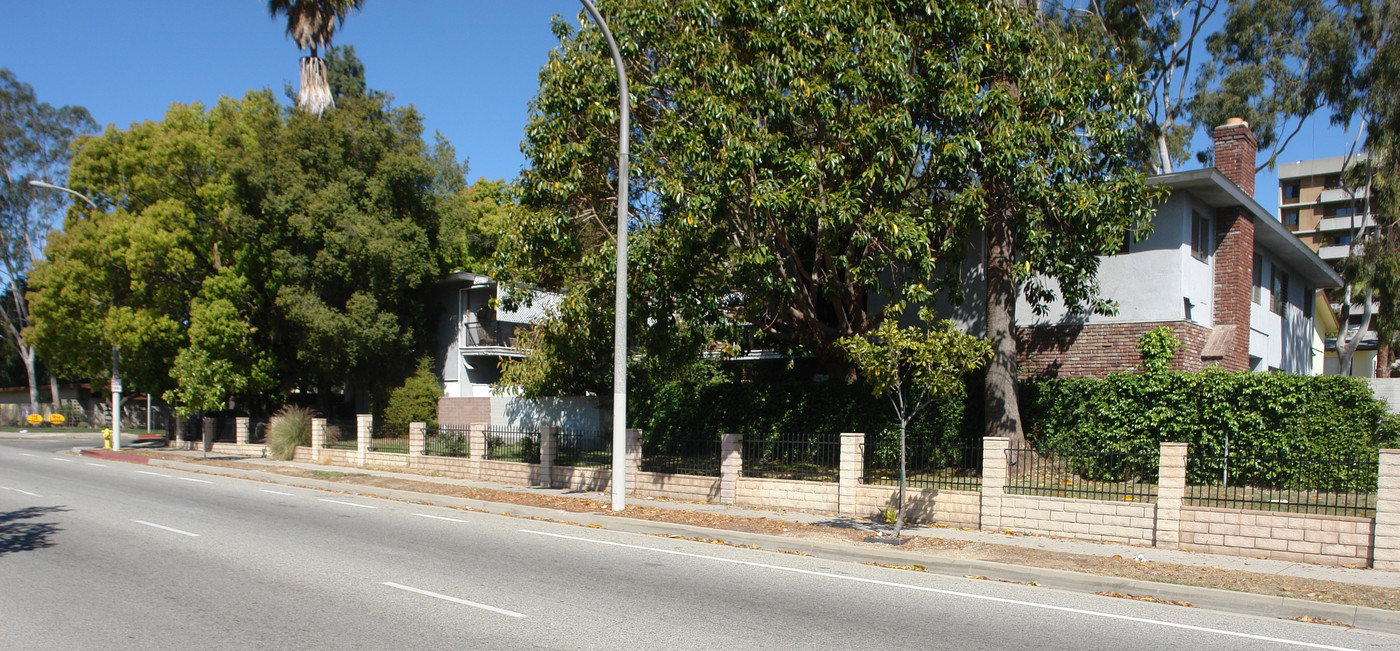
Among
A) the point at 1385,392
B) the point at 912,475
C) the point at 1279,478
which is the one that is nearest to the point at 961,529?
the point at 912,475

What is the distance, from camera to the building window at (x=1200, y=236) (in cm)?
1978

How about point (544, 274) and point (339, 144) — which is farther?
point (339, 144)

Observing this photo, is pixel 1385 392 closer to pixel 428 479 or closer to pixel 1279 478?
pixel 1279 478

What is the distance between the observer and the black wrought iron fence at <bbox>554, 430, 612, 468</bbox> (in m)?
20.0

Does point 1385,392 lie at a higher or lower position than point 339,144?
lower

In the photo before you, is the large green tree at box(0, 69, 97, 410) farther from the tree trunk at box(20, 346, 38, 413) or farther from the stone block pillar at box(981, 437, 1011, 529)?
the stone block pillar at box(981, 437, 1011, 529)

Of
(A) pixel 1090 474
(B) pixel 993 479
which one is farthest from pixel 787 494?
(A) pixel 1090 474

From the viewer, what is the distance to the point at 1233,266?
67.7ft

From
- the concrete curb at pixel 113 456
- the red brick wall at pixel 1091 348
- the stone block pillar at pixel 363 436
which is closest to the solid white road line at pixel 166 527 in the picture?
the stone block pillar at pixel 363 436

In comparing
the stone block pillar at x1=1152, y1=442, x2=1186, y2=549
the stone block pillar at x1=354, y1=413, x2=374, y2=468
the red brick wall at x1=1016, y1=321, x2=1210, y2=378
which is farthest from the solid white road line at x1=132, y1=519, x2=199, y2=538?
the red brick wall at x1=1016, y1=321, x2=1210, y2=378

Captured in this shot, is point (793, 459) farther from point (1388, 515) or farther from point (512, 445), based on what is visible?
point (1388, 515)

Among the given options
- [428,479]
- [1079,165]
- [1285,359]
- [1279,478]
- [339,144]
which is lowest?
[428,479]

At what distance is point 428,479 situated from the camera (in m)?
22.3

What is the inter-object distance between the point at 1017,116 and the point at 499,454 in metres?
13.9
